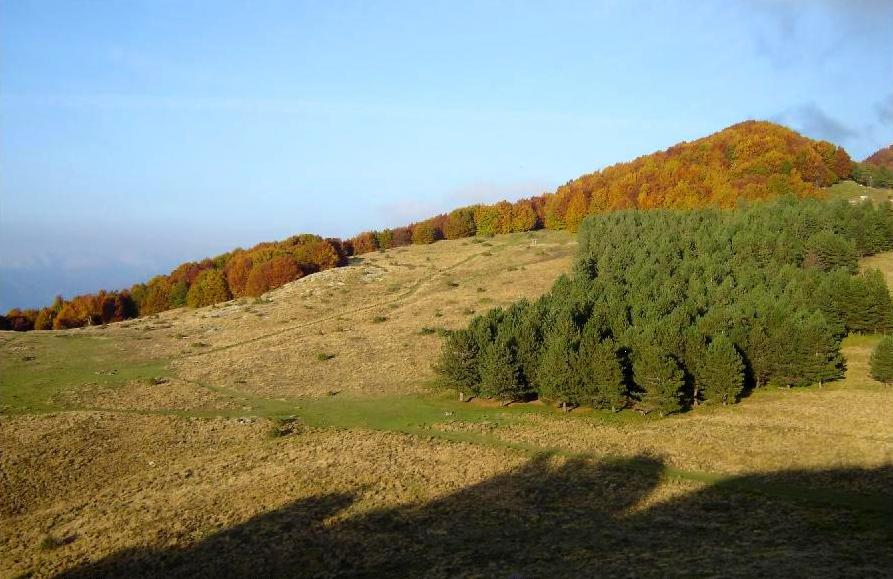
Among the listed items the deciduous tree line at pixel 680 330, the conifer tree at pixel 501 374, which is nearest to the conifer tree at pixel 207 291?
the deciduous tree line at pixel 680 330

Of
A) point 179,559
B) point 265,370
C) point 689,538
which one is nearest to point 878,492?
point 689,538

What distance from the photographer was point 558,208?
501ft

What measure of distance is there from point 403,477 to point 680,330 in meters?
28.9

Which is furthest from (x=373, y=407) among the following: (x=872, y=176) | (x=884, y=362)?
(x=872, y=176)

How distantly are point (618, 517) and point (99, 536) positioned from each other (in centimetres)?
2702

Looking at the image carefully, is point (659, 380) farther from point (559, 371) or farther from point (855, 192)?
point (855, 192)

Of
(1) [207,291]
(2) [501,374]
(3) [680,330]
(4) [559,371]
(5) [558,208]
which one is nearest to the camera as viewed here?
(4) [559,371]

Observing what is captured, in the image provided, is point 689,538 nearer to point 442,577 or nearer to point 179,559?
point 442,577

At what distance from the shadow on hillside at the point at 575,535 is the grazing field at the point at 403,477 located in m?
0.13

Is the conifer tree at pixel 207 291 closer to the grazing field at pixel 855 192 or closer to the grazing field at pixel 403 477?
the grazing field at pixel 403 477

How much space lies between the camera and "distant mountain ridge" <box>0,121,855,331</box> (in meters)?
117

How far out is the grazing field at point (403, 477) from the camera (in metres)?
26.9

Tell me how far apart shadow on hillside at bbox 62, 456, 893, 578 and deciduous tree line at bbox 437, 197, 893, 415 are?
13.6 meters

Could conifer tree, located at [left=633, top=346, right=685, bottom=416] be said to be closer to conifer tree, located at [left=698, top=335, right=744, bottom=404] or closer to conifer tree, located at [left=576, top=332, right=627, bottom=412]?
conifer tree, located at [left=576, top=332, right=627, bottom=412]
